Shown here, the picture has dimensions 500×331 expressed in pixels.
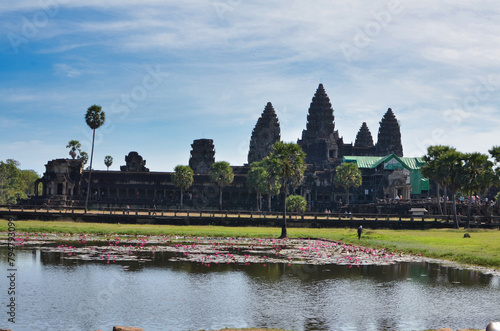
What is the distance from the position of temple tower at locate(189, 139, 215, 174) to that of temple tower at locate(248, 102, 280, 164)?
59.2 feet

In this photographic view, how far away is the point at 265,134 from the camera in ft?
498

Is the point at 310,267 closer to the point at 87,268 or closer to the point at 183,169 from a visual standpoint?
the point at 87,268

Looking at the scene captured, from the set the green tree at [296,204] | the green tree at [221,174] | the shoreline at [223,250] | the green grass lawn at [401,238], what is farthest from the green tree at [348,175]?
the shoreline at [223,250]

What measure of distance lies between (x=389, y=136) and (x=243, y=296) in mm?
131462

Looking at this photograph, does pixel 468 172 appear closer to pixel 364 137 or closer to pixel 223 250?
pixel 223 250

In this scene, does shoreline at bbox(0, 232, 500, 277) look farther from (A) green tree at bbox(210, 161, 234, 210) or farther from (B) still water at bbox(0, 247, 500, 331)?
(A) green tree at bbox(210, 161, 234, 210)

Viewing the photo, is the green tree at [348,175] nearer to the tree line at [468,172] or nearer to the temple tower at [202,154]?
the tree line at [468,172]

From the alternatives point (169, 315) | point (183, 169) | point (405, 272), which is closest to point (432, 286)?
point (405, 272)

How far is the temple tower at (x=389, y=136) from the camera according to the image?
149 m

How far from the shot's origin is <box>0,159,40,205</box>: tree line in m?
146

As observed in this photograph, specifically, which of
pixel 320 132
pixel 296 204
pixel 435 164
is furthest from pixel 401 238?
pixel 320 132

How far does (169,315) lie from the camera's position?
806 inches

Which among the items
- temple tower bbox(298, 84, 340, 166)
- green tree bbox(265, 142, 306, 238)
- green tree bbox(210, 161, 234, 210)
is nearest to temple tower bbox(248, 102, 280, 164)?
temple tower bbox(298, 84, 340, 166)

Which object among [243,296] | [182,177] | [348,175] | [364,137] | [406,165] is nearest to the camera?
[243,296]
